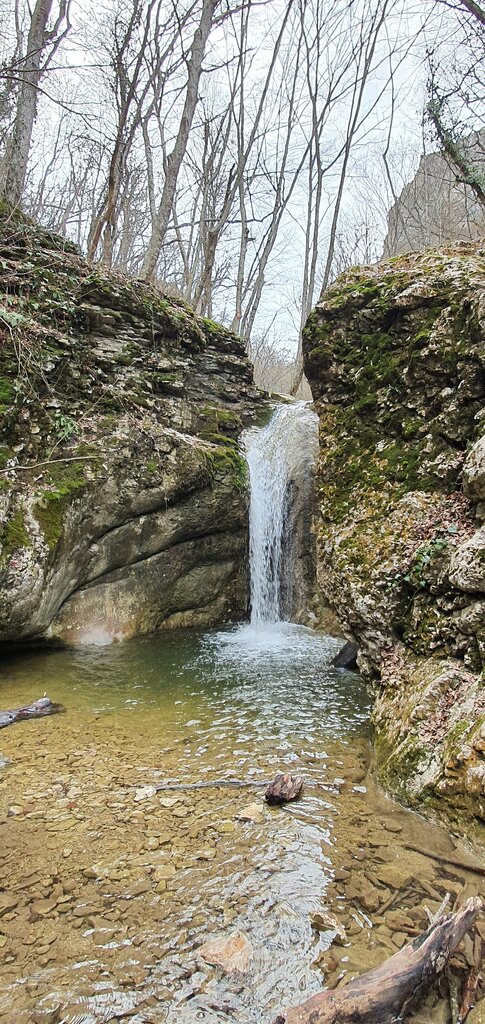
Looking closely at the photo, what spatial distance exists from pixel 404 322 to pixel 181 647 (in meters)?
4.77

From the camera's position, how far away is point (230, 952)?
193 cm

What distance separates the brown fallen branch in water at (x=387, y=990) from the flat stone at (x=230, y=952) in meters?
0.31

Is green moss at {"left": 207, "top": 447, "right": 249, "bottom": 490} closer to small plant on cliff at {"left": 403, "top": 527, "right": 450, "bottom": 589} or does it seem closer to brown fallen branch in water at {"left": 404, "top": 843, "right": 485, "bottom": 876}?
small plant on cliff at {"left": 403, "top": 527, "right": 450, "bottom": 589}

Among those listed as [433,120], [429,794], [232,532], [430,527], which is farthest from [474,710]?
[433,120]

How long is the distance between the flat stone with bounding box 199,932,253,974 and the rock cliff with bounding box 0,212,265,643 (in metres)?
4.04

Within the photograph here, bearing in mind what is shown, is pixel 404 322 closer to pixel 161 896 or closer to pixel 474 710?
pixel 474 710

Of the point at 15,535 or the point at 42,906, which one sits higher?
the point at 15,535

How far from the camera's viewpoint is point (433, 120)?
866 centimetres

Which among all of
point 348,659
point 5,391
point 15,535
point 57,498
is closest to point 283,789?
point 348,659

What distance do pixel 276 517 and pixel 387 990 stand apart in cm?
694

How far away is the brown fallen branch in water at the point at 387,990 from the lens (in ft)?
5.08

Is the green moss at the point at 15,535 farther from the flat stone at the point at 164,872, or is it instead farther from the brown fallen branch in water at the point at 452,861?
the brown fallen branch in water at the point at 452,861

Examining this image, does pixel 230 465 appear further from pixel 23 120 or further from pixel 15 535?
pixel 23 120

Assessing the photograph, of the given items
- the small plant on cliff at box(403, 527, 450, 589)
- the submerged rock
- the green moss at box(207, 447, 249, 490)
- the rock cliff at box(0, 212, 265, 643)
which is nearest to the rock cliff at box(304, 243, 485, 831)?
the small plant on cliff at box(403, 527, 450, 589)
